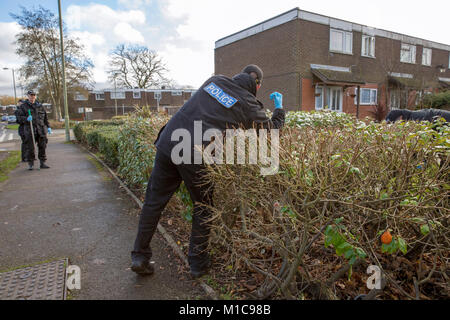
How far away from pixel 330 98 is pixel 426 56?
44.9ft

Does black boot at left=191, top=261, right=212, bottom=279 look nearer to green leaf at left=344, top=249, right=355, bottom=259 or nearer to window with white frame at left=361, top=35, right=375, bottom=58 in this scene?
green leaf at left=344, top=249, right=355, bottom=259

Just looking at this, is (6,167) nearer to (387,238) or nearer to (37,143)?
(37,143)

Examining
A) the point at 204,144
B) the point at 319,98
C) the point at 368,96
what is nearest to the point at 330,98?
the point at 319,98

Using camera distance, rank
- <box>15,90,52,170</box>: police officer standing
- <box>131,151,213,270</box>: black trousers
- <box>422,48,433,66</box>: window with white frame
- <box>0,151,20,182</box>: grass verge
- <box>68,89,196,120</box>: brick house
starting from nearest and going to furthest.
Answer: <box>131,151,213,270</box>: black trousers, <box>0,151,20,182</box>: grass verge, <box>15,90,52,170</box>: police officer standing, <box>422,48,433,66</box>: window with white frame, <box>68,89,196,120</box>: brick house

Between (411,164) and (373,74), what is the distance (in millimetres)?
26459

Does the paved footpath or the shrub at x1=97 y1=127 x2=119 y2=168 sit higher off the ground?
the shrub at x1=97 y1=127 x2=119 y2=168

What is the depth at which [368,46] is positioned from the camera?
981 inches

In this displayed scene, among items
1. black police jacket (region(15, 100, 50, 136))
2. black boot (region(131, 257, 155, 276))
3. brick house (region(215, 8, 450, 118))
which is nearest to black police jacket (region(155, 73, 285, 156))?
black boot (region(131, 257, 155, 276))

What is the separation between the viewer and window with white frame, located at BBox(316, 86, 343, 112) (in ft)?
→ 73.7

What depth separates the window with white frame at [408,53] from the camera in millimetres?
27453

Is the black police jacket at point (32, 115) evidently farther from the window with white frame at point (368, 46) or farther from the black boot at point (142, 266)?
the window with white frame at point (368, 46)

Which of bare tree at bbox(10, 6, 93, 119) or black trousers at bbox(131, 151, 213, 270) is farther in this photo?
bare tree at bbox(10, 6, 93, 119)

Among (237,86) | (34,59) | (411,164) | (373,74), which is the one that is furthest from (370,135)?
(34,59)

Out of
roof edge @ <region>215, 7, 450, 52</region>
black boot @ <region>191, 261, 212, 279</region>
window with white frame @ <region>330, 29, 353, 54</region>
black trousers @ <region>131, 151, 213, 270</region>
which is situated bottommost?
black boot @ <region>191, 261, 212, 279</region>
